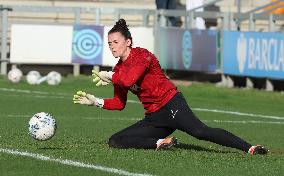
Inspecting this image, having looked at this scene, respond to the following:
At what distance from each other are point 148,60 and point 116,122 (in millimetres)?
4943

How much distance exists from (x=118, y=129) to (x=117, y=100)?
3.22 meters

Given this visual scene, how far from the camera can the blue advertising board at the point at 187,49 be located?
87.5 ft

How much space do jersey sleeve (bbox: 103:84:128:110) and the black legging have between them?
0.30 m

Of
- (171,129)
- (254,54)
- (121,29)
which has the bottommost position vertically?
(171,129)

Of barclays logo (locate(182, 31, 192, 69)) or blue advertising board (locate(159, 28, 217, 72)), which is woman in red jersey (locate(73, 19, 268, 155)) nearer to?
blue advertising board (locate(159, 28, 217, 72))

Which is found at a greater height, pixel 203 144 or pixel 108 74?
pixel 108 74

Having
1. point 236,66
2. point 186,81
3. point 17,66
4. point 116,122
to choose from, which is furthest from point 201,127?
point 17,66

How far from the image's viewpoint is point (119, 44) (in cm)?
1197

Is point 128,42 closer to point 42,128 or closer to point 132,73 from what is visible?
Answer: point 132,73

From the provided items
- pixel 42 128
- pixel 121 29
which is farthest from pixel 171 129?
pixel 42 128

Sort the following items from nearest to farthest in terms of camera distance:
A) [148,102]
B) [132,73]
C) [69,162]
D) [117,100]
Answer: [69,162] → [132,73] → [148,102] → [117,100]

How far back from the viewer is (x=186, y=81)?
28.0 m

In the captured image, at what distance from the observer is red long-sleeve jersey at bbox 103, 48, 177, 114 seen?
11891mm

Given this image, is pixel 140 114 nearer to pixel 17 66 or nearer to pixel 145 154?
pixel 145 154
